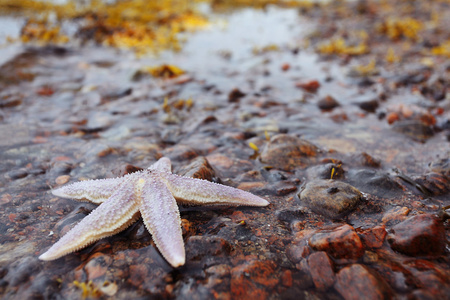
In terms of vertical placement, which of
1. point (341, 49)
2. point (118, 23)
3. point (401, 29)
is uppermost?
point (401, 29)

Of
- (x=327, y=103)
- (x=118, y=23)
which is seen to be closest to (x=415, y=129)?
(x=327, y=103)

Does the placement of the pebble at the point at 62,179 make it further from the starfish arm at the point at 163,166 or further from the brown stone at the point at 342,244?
the brown stone at the point at 342,244

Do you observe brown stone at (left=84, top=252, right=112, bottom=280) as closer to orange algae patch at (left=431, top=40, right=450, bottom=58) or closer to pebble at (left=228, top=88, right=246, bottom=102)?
pebble at (left=228, top=88, right=246, bottom=102)

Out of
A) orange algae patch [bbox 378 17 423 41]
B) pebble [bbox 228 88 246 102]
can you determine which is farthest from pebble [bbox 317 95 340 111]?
orange algae patch [bbox 378 17 423 41]

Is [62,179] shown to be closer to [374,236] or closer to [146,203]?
[146,203]

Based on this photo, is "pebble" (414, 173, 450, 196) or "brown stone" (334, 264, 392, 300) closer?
"brown stone" (334, 264, 392, 300)

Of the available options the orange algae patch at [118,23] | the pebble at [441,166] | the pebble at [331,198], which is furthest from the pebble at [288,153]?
the orange algae patch at [118,23]
